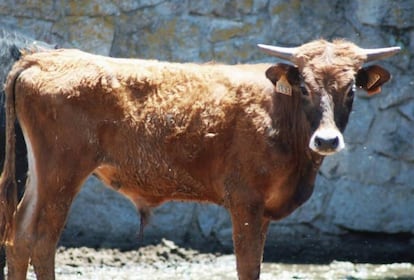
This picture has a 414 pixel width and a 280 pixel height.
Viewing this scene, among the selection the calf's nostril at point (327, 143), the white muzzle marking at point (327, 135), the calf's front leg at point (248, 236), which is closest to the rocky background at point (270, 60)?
the calf's front leg at point (248, 236)

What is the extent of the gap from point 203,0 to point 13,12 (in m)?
1.85

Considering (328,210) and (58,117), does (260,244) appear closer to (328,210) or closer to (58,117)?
(58,117)

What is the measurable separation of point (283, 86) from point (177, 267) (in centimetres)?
306

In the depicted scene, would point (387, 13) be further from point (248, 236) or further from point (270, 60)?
point (248, 236)

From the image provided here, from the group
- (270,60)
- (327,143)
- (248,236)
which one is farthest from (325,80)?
(270,60)

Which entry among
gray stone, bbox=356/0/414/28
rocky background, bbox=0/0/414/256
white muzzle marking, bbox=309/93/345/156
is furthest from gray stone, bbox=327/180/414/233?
white muzzle marking, bbox=309/93/345/156

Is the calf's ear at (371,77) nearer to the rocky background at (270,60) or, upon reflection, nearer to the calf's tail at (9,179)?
the calf's tail at (9,179)

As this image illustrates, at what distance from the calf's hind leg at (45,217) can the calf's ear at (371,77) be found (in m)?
1.92

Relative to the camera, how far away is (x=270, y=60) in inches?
400

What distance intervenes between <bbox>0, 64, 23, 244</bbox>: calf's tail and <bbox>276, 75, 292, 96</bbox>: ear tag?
1.78 metres

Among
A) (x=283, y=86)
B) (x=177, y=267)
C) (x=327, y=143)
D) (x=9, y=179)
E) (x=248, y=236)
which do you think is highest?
(x=283, y=86)

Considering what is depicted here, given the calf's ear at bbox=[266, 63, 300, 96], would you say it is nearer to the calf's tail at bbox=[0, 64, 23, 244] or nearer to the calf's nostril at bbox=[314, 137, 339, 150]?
the calf's nostril at bbox=[314, 137, 339, 150]

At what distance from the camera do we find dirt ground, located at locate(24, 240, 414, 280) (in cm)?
931

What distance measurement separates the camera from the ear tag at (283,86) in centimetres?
711
